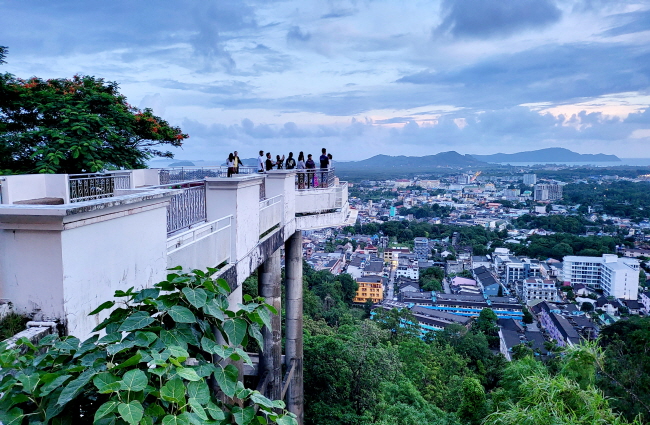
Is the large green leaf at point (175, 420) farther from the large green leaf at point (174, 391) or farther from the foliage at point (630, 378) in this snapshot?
the foliage at point (630, 378)

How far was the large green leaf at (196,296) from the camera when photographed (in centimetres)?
227

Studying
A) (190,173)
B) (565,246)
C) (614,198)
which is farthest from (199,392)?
(614,198)

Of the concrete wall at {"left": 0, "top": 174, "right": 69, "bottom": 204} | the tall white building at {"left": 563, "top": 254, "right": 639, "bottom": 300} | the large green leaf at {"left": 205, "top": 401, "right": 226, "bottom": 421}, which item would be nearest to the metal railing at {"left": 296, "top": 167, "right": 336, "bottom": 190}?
the concrete wall at {"left": 0, "top": 174, "right": 69, "bottom": 204}

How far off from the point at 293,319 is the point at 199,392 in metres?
10.7

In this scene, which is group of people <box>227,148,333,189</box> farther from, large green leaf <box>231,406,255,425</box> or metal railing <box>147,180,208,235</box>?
large green leaf <box>231,406,255,425</box>

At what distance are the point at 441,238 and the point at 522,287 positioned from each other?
116 feet

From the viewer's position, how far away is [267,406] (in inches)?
84.0

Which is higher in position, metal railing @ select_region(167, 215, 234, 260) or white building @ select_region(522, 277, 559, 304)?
metal railing @ select_region(167, 215, 234, 260)

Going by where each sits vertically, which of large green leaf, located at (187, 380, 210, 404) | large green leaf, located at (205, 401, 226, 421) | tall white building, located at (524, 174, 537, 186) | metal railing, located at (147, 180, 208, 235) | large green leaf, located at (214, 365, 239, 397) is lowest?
tall white building, located at (524, 174, 537, 186)

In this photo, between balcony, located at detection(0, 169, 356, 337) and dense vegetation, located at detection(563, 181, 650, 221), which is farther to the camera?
dense vegetation, located at detection(563, 181, 650, 221)

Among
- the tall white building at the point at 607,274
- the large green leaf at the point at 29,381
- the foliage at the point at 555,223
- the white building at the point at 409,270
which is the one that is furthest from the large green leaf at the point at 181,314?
Answer: the foliage at the point at 555,223

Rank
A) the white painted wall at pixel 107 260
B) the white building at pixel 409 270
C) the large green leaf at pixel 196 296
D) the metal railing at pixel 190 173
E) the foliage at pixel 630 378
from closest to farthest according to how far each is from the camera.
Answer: the large green leaf at pixel 196 296 < the white painted wall at pixel 107 260 < the metal railing at pixel 190 173 < the foliage at pixel 630 378 < the white building at pixel 409 270

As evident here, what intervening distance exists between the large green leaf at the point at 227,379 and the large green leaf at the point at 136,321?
41 centimetres

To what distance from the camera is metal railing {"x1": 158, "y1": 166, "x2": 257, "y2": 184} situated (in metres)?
11.3
